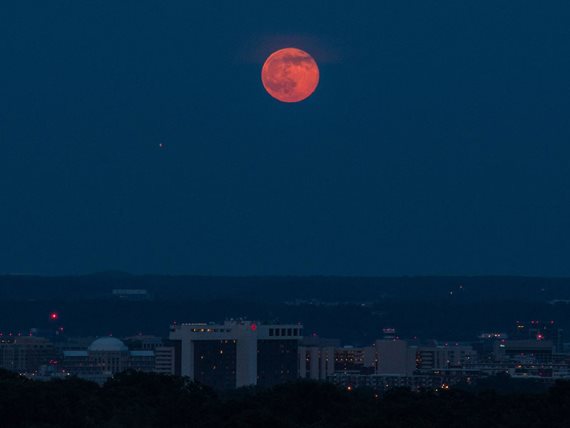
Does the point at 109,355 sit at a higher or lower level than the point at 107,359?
higher

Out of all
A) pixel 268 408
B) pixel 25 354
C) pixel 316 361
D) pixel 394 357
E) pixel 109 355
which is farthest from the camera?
pixel 25 354

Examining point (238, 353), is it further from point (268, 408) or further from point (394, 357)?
point (268, 408)

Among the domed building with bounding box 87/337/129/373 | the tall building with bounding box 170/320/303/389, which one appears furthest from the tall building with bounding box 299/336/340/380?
the domed building with bounding box 87/337/129/373

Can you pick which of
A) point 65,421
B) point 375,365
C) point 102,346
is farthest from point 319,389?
point 102,346

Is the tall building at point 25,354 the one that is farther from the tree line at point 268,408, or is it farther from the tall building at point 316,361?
the tree line at point 268,408

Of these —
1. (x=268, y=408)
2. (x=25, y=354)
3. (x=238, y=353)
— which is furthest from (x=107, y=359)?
(x=268, y=408)

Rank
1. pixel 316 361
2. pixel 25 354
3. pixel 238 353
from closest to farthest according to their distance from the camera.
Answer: pixel 238 353, pixel 316 361, pixel 25 354
